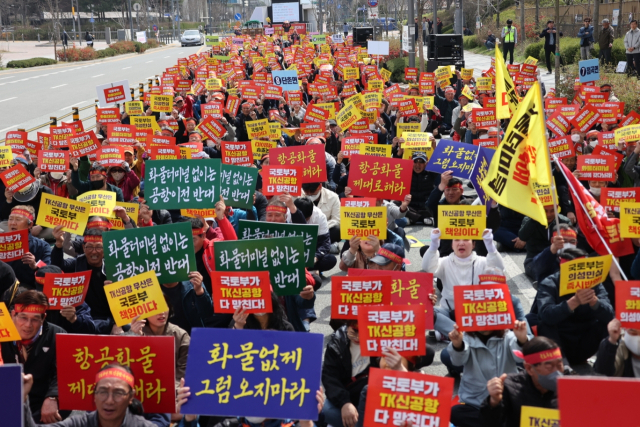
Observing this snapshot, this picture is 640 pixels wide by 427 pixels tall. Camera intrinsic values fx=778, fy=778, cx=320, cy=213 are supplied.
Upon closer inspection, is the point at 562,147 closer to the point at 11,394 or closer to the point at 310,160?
the point at 310,160

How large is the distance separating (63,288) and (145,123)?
8343 millimetres

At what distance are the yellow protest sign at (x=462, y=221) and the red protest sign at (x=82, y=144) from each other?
613cm

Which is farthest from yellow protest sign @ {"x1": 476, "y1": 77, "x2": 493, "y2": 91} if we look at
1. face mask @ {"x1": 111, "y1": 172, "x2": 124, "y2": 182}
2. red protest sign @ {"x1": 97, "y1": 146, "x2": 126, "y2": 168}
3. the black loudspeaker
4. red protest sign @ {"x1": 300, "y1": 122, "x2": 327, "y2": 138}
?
the black loudspeaker

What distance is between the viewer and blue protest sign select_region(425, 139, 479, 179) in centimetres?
993

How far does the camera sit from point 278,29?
54.0m

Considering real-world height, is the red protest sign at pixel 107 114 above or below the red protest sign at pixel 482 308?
above

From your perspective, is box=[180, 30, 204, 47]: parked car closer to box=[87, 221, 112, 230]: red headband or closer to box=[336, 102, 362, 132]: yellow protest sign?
box=[336, 102, 362, 132]: yellow protest sign

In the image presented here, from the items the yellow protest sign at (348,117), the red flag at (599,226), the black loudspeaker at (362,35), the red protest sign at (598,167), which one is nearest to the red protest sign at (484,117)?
the yellow protest sign at (348,117)

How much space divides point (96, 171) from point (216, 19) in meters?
132

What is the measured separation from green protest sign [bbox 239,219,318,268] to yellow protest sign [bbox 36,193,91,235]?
5.84ft

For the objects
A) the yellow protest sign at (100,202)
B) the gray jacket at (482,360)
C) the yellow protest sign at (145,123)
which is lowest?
the gray jacket at (482,360)

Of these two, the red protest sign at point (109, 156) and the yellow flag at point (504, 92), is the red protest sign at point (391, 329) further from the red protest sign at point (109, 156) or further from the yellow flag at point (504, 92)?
the red protest sign at point (109, 156)

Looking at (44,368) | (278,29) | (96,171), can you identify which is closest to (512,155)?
(44,368)

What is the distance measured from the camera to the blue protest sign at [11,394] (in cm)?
417
